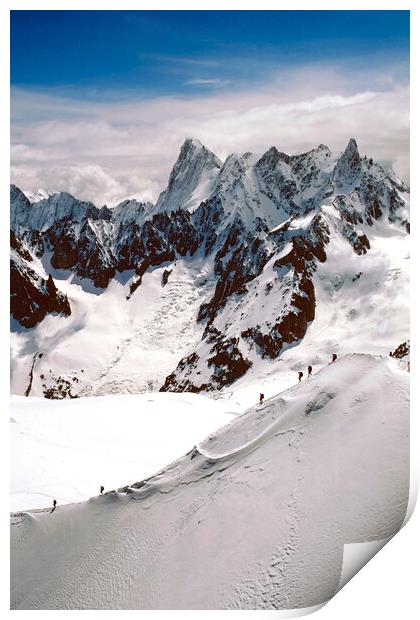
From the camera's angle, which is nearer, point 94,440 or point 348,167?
→ point 94,440

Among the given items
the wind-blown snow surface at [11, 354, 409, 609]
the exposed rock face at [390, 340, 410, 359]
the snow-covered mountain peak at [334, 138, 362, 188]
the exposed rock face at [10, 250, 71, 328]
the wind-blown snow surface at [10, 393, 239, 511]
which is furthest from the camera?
the snow-covered mountain peak at [334, 138, 362, 188]

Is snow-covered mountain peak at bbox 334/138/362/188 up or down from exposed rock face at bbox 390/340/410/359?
up

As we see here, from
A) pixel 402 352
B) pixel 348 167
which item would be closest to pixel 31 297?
pixel 348 167

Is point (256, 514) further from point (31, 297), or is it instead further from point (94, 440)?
point (31, 297)

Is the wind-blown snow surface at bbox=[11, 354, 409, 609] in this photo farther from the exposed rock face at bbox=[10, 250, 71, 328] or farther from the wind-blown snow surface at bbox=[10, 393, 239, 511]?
the exposed rock face at bbox=[10, 250, 71, 328]

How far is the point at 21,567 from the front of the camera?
1177cm

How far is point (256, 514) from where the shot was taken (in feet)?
32.1

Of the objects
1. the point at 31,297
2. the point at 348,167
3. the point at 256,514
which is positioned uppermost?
the point at 348,167

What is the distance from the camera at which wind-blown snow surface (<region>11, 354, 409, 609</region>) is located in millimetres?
9055

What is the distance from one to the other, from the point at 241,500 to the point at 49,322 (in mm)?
180141

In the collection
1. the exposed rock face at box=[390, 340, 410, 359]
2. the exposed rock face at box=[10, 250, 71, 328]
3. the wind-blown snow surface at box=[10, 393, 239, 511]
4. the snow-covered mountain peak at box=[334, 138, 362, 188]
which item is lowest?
the exposed rock face at box=[10, 250, 71, 328]

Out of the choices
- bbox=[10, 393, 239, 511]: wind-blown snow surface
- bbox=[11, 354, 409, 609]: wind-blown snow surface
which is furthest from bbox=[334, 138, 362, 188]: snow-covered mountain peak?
bbox=[11, 354, 409, 609]: wind-blown snow surface

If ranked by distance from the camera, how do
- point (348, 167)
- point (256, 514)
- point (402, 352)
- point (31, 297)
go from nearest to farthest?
point (256, 514) < point (402, 352) < point (31, 297) < point (348, 167)

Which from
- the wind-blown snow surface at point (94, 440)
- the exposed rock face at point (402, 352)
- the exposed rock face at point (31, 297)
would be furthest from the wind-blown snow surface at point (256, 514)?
the exposed rock face at point (31, 297)
